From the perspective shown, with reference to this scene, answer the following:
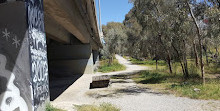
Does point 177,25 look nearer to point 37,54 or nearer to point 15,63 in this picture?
point 37,54

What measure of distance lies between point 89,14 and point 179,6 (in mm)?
5110

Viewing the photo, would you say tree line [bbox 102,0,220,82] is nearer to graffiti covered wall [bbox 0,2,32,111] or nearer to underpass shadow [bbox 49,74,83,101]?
underpass shadow [bbox 49,74,83,101]

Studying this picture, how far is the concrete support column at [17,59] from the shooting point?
371cm

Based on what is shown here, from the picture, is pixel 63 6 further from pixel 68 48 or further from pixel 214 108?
pixel 68 48

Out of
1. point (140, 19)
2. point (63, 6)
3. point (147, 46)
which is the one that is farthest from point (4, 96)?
point (147, 46)

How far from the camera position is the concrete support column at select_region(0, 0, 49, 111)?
371cm

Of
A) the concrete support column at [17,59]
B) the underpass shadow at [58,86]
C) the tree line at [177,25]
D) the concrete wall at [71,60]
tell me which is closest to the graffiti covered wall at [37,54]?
the concrete support column at [17,59]

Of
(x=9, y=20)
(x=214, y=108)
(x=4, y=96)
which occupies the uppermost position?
(x=9, y=20)

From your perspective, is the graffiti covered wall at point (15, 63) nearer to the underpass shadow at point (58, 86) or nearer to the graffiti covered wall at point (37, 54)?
the graffiti covered wall at point (37, 54)

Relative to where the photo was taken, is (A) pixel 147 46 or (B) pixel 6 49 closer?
(B) pixel 6 49

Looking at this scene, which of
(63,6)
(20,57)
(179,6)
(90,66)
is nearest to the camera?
(20,57)

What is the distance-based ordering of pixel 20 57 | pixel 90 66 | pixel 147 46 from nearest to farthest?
pixel 20 57 → pixel 147 46 → pixel 90 66

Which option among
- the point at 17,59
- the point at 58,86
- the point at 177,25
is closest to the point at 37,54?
the point at 17,59

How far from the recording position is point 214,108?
580 centimetres
